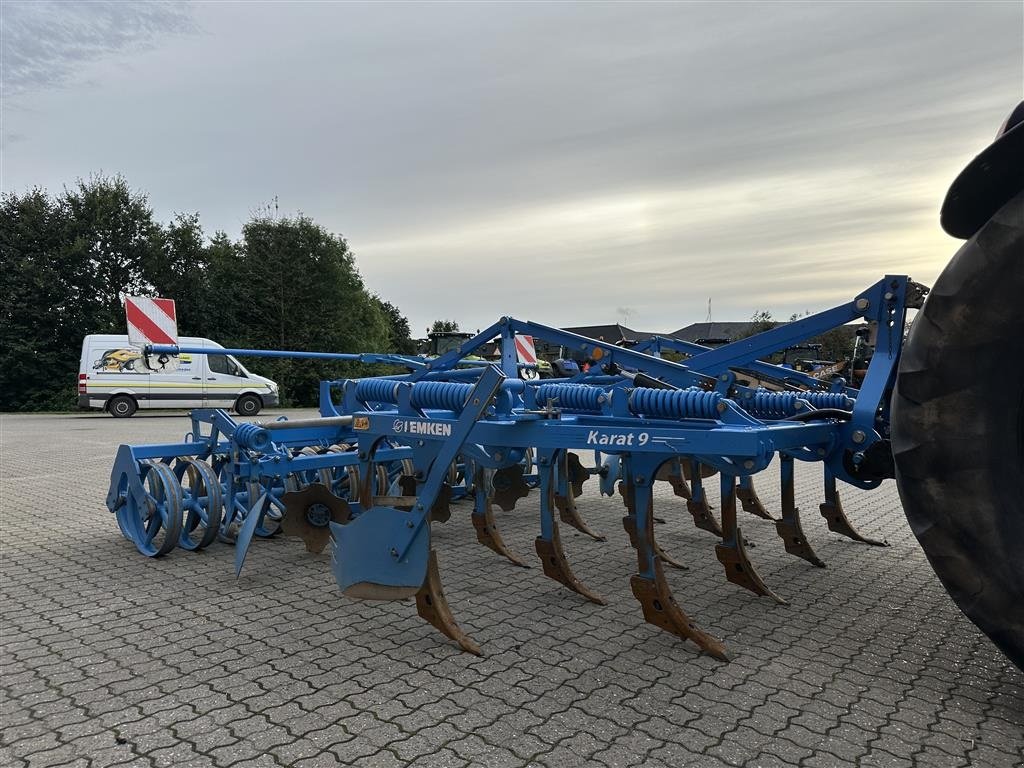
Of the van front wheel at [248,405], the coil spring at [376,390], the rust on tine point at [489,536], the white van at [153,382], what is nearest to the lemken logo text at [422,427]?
the coil spring at [376,390]

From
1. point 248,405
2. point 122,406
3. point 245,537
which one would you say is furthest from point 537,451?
point 122,406

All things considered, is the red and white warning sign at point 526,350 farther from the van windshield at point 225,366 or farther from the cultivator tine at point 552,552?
the van windshield at point 225,366

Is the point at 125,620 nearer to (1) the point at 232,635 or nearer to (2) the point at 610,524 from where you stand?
(1) the point at 232,635

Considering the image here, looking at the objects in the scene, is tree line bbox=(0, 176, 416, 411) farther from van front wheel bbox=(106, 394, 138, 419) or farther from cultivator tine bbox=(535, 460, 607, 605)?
cultivator tine bbox=(535, 460, 607, 605)

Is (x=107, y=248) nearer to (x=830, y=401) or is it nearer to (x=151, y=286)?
(x=151, y=286)

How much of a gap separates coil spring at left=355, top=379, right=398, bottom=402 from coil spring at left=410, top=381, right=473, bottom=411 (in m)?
0.37

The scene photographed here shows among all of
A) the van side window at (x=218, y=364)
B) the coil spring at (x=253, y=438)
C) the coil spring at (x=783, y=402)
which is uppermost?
the van side window at (x=218, y=364)

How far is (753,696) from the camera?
2.76 m

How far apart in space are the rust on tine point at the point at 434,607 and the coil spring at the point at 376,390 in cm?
133

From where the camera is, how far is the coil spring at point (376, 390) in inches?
177

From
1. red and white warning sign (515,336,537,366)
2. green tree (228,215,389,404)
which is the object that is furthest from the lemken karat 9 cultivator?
green tree (228,215,389,404)

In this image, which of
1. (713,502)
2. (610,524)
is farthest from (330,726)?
(713,502)

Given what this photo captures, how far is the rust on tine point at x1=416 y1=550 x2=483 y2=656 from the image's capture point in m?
3.31

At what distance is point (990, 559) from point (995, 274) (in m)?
0.84
